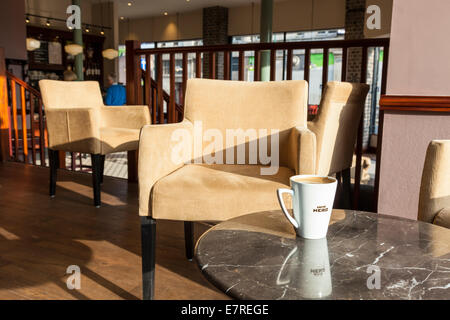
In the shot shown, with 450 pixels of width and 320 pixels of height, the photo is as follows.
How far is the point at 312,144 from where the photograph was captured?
1654mm

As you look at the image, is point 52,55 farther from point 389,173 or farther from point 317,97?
point 389,173

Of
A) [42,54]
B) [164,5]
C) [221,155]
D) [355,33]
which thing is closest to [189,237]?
[221,155]

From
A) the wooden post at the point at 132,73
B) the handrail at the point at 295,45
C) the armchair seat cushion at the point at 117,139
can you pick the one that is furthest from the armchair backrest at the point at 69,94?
the handrail at the point at 295,45

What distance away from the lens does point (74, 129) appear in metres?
3.20

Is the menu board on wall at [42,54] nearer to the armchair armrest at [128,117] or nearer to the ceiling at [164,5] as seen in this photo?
the ceiling at [164,5]

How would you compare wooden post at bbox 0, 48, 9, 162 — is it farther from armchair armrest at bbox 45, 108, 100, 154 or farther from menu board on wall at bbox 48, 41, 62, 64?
menu board on wall at bbox 48, 41, 62, 64

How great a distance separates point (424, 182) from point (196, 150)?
106 centimetres

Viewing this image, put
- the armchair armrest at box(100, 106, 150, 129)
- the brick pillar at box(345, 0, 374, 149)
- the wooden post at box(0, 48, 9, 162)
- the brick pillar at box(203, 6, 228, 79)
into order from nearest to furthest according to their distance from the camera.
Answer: the armchair armrest at box(100, 106, 150, 129)
the wooden post at box(0, 48, 9, 162)
the brick pillar at box(345, 0, 374, 149)
the brick pillar at box(203, 6, 228, 79)

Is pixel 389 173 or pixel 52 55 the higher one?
pixel 52 55

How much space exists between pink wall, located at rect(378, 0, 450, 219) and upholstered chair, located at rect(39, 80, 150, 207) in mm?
1949

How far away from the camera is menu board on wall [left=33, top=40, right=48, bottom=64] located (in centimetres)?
1160

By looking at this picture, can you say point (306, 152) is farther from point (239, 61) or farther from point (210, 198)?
point (239, 61)

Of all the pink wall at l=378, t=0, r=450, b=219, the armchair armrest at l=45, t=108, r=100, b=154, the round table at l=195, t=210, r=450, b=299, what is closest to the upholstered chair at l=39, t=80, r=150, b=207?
the armchair armrest at l=45, t=108, r=100, b=154
